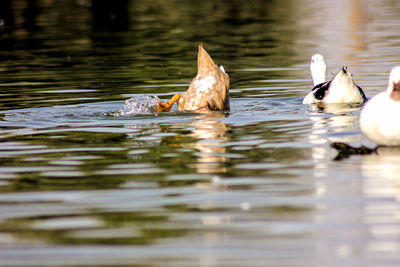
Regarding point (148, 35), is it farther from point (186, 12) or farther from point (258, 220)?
point (258, 220)

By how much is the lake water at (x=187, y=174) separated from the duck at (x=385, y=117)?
0.55 feet

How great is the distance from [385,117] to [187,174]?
2.10 meters

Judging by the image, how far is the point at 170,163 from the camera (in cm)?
843

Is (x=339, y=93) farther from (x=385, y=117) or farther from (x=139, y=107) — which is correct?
(x=385, y=117)

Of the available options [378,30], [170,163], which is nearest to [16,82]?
[170,163]

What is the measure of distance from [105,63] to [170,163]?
13337 millimetres

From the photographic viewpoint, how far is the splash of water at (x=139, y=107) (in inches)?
498

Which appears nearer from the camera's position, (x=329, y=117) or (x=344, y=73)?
(x=329, y=117)

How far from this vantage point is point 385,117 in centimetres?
827

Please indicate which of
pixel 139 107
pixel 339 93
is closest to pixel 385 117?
pixel 339 93

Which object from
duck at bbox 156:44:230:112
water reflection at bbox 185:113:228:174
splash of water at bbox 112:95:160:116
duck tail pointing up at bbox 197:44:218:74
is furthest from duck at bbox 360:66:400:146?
splash of water at bbox 112:95:160:116

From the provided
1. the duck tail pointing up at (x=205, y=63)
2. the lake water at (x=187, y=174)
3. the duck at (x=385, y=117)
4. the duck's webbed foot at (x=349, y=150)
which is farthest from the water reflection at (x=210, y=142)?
the duck at (x=385, y=117)

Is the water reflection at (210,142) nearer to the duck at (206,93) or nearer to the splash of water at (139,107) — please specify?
the duck at (206,93)

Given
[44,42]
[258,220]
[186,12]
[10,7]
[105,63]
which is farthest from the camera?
[10,7]
